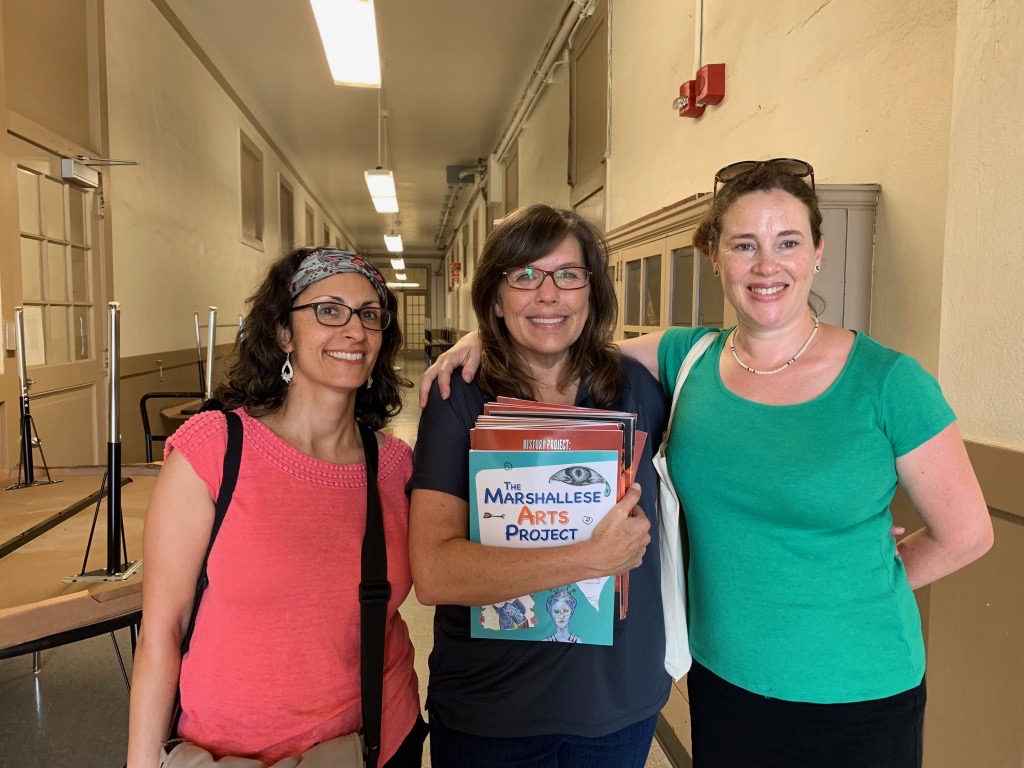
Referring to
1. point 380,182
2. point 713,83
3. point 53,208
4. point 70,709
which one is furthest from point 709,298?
point 380,182

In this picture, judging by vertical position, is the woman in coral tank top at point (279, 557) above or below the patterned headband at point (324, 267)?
below

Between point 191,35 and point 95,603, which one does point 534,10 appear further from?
point 95,603

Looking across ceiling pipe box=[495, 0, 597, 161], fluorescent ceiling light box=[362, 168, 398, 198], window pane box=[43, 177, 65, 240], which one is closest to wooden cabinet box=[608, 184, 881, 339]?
ceiling pipe box=[495, 0, 597, 161]

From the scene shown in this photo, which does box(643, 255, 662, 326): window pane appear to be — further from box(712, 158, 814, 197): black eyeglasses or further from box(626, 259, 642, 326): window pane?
box(712, 158, 814, 197): black eyeglasses

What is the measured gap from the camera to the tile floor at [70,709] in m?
2.16

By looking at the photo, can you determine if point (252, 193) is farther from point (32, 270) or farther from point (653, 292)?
point (653, 292)

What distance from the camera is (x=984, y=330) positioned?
1361 mm

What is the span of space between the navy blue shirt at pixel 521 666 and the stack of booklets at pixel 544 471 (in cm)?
8

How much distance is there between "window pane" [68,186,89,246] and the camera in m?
4.00

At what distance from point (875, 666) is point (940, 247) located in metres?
1.05

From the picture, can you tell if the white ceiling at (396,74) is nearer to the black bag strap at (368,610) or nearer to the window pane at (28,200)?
the window pane at (28,200)

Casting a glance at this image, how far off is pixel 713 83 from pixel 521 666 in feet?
8.37

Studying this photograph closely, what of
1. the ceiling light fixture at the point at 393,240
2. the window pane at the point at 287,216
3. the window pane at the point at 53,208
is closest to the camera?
the window pane at the point at 53,208

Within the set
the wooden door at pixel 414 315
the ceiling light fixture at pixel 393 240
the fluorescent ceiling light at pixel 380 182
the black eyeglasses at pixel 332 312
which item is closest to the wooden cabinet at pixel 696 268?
the black eyeglasses at pixel 332 312
